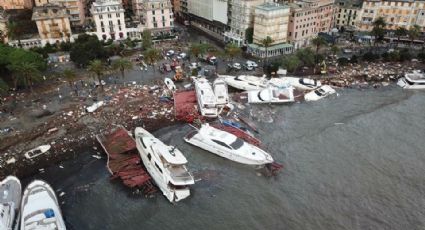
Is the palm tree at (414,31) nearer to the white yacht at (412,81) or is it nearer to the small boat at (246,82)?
the white yacht at (412,81)

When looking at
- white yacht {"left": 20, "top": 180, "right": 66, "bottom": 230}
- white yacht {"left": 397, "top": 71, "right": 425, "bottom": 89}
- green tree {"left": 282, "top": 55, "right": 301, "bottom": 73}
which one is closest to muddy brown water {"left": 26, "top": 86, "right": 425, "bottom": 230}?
white yacht {"left": 20, "top": 180, "right": 66, "bottom": 230}

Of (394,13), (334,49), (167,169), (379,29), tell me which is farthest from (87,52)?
(394,13)

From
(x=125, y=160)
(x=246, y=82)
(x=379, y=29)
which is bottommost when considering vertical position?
(x=125, y=160)

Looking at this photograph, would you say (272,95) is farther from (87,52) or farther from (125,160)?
(87,52)

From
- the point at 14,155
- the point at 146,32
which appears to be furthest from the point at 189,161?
the point at 146,32

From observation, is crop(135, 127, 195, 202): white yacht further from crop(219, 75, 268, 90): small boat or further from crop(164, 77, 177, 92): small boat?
crop(219, 75, 268, 90): small boat

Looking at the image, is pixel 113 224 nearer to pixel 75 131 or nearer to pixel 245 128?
pixel 75 131
